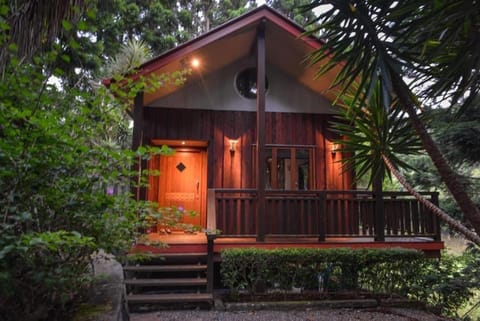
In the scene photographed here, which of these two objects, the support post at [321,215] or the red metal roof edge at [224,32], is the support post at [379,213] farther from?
the red metal roof edge at [224,32]

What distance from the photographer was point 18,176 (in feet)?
5.70

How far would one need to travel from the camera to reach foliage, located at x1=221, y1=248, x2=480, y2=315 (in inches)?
205

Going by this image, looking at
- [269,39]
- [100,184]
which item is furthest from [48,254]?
[269,39]

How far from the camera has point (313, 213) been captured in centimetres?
613

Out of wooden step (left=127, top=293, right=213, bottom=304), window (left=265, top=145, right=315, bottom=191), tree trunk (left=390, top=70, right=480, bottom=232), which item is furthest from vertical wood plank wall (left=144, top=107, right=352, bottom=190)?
tree trunk (left=390, top=70, right=480, bottom=232)

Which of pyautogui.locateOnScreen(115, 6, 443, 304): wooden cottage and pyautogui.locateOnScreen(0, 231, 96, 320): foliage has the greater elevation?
pyautogui.locateOnScreen(115, 6, 443, 304): wooden cottage

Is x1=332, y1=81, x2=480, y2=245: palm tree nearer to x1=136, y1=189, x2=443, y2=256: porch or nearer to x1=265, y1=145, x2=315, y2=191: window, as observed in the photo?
x1=136, y1=189, x2=443, y2=256: porch

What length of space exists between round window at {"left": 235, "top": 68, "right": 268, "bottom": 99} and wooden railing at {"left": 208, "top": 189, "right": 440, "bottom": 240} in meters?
2.67

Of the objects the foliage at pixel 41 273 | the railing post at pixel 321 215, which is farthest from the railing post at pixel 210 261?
the foliage at pixel 41 273

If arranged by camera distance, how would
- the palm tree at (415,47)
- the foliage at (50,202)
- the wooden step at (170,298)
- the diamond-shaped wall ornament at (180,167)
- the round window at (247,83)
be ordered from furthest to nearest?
1. the diamond-shaped wall ornament at (180,167)
2. the round window at (247,83)
3. the wooden step at (170,298)
4. the palm tree at (415,47)
5. the foliage at (50,202)

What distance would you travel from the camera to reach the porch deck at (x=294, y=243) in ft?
18.2

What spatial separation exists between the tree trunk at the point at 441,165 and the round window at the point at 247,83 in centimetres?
465

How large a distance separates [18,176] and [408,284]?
239 inches

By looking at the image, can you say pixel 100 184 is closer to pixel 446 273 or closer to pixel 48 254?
pixel 48 254
